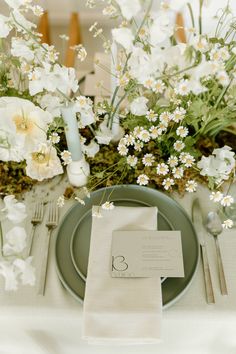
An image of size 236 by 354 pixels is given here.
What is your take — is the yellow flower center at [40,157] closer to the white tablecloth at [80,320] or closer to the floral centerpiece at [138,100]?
the floral centerpiece at [138,100]

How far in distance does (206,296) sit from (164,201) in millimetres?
221

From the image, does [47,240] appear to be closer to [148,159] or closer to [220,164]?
[148,159]

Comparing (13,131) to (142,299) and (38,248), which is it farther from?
(142,299)

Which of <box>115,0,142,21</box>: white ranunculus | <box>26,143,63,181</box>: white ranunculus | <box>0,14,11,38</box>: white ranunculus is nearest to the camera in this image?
<box>115,0,142,21</box>: white ranunculus

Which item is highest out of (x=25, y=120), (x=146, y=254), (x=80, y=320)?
(x=25, y=120)

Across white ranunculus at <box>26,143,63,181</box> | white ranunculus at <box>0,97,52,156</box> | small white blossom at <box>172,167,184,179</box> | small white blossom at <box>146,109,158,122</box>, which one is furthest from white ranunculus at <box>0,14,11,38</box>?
small white blossom at <box>172,167,184,179</box>

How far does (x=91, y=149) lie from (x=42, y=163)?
13 cm

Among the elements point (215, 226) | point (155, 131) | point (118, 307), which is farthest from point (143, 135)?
point (118, 307)

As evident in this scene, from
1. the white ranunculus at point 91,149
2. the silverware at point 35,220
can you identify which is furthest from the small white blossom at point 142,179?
the silverware at point 35,220

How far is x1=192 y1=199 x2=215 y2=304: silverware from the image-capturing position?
66 centimetres

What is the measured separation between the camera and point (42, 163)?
2.27 feet

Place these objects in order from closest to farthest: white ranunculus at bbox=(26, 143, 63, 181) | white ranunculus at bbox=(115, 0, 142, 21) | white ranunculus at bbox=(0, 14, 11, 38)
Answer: white ranunculus at bbox=(115, 0, 142, 21) → white ranunculus at bbox=(0, 14, 11, 38) → white ranunculus at bbox=(26, 143, 63, 181)

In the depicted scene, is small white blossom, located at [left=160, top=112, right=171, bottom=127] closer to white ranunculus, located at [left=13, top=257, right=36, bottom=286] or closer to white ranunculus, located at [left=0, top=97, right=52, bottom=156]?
white ranunculus, located at [left=0, top=97, right=52, bottom=156]

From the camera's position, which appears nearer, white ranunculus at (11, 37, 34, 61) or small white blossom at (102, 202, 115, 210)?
white ranunculus at (11, 37, 34, 61)
